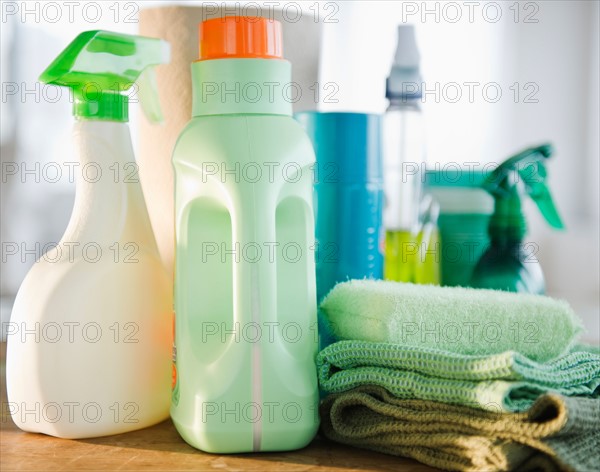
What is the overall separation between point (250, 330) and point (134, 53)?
0.71ft

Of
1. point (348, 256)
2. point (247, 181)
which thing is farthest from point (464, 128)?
point (247, 181)

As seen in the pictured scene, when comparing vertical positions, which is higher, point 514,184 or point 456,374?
point 514,184

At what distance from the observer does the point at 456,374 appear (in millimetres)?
468

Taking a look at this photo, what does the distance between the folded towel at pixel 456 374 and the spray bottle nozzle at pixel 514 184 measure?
16 cm

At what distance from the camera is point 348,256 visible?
0.61 metres

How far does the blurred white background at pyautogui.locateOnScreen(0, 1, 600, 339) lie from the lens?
922mm

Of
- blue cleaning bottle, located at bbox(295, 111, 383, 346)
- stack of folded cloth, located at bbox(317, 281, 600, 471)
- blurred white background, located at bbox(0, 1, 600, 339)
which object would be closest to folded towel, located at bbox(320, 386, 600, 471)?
stack of folded cloth, located at bbox(317, 281, 600, 471)

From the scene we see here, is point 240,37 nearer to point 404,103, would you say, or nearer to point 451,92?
point 404,103

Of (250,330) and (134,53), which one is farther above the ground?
(134,53)

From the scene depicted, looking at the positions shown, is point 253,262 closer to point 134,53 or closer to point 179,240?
point 179,240

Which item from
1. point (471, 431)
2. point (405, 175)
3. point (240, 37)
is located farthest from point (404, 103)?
point (471, 431)

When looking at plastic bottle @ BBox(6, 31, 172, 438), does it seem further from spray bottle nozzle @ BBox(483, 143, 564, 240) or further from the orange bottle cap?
spray bottle nozzle @ BBox(483, 143, 564, 240)

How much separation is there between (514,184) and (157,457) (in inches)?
14.6

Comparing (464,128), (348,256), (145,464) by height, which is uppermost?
(464,128)
